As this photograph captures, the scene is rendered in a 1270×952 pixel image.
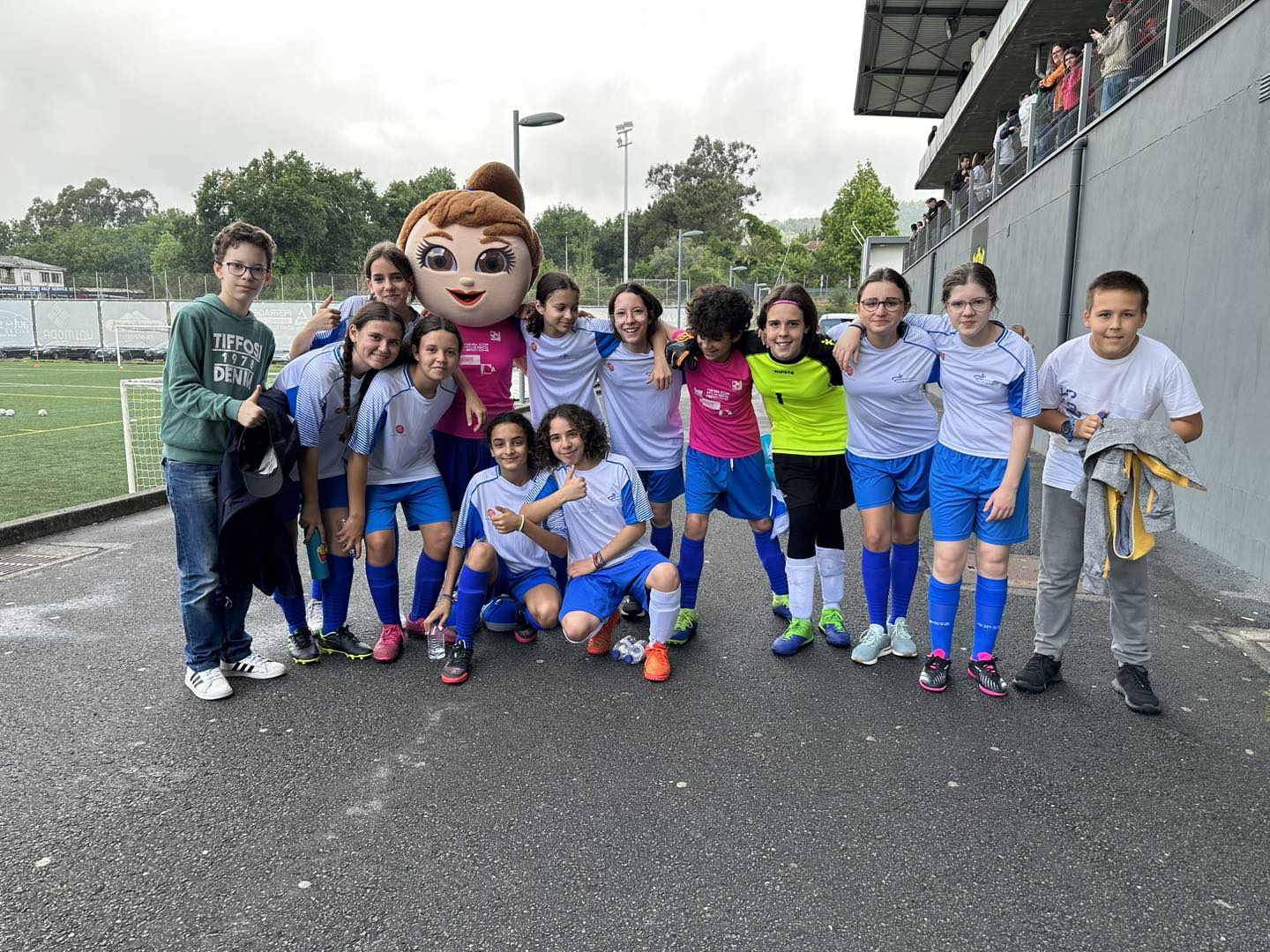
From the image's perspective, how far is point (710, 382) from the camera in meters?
4.39

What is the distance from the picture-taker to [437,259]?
456cm

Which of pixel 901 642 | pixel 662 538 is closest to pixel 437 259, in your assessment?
pixel 662 538

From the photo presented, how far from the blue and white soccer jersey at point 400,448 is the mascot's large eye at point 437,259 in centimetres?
70

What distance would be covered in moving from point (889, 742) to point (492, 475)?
2181 millimetres

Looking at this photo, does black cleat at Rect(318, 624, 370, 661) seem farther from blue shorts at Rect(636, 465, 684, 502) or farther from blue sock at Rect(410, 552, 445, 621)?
blue shorts at Rect(636, 465, 684, 502)

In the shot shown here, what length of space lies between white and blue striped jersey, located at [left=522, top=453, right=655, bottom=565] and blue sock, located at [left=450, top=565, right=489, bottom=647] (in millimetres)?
451

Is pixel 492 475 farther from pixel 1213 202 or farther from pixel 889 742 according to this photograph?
pixel 1213 202

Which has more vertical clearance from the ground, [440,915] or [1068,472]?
[1068,472]

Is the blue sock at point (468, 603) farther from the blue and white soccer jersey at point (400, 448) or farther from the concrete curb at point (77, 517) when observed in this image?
the concrete curb at point (77, 517)

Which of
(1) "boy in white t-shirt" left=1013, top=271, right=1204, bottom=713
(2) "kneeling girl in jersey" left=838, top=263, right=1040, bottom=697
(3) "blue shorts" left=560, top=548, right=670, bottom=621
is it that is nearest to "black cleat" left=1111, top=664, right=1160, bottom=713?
(1) "boy in white t-shirt" left=1013, top=271, right=1204, bottom=713

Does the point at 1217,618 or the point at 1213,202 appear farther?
the point at 1213,202

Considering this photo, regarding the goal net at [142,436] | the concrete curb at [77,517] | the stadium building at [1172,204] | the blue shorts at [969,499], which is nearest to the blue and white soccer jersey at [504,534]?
the blue shorts at [969,499]

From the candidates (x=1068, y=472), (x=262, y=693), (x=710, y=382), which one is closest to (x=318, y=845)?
(x=262, y=693)

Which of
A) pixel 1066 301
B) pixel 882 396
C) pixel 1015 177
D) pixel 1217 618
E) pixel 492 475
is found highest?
pixel 1015 177
